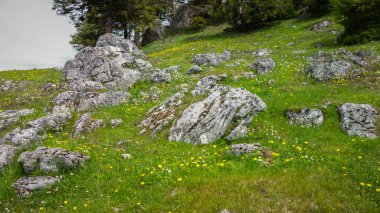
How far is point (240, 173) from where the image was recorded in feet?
33.1

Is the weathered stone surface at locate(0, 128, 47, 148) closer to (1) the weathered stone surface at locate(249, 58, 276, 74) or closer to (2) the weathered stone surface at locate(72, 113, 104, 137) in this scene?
(2) the weathered stone surface at locate(72, 113, 104, 137)

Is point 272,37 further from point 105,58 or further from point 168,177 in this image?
point 168,177

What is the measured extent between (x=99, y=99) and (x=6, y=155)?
745 centimetres

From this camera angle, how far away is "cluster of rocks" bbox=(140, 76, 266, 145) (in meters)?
13.3

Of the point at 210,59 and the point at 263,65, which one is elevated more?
the point at 210,59

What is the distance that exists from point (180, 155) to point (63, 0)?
33.1 metres

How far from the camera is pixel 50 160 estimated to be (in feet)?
37.1

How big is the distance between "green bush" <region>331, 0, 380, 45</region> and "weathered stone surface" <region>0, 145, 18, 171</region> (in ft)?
79.1

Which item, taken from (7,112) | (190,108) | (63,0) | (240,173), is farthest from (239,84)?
(63,0)

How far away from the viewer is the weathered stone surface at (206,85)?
17725 mm

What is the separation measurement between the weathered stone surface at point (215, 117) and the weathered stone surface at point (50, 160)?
12.6 ft

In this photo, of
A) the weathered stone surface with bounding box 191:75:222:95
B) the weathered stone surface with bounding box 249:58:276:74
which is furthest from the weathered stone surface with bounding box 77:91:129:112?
the weathered stone surface with bounding box 249:58:276:74

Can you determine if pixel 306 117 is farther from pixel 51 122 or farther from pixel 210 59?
pixel 210 59

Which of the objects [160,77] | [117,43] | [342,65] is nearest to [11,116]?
[160,77]
